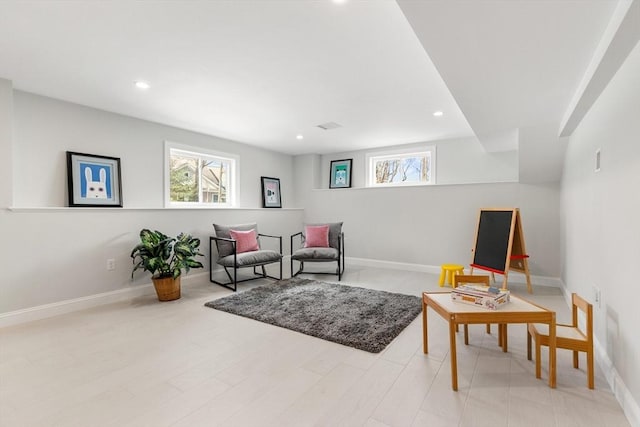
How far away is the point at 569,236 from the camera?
331cm

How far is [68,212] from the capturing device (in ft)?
10.3

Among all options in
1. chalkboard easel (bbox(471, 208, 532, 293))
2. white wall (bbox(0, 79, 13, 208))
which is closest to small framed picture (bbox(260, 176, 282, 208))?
white wall (bbox(0, 79, 13, 208))

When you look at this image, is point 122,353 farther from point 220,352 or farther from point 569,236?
point 569,236

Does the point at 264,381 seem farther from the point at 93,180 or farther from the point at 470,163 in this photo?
the point at 470,163

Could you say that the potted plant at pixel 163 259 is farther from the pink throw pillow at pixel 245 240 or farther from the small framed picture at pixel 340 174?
the small framed picture at pixel 340 174

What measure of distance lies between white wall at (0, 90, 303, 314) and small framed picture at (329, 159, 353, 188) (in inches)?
116

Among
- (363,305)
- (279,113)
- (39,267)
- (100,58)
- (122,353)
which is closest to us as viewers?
(122,353)

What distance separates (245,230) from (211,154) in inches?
55.0

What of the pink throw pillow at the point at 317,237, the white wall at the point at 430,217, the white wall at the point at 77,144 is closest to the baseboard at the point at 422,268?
the white wall at the point at 430,217

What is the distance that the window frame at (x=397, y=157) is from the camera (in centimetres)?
524

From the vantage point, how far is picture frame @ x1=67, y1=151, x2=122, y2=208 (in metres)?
3.32

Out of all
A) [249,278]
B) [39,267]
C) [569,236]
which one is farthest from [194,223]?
[569,236]

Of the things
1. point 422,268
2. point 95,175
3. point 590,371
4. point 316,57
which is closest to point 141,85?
point 95,175

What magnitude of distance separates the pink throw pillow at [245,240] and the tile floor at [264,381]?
5.48ft
